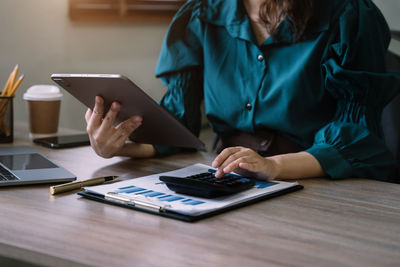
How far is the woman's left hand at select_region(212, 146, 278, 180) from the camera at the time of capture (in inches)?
37.7

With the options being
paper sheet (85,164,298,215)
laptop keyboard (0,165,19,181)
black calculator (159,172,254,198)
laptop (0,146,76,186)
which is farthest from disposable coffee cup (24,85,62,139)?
black calculator (159,172,254,198)

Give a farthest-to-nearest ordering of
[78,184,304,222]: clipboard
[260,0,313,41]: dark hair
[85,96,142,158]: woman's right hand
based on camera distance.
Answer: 1. [260,0,313,41]: dark hair
2. [85,96,142,158]: woman's right hand
3. [78,184,304,222]: clipboard

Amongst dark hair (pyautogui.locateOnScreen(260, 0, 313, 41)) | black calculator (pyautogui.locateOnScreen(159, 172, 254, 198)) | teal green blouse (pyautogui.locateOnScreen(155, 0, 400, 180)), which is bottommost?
black calculator (pyautogui.locateOnScreen(159, 172, 254, 198))

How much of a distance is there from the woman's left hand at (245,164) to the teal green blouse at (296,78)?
0.14m

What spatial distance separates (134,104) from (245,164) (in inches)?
11.1

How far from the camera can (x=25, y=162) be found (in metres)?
1.09

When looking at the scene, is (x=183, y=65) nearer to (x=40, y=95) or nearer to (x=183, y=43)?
(x=183, y=43)

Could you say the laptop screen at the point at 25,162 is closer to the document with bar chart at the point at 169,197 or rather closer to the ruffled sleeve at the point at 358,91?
the document with bar chart at the point at 169,197

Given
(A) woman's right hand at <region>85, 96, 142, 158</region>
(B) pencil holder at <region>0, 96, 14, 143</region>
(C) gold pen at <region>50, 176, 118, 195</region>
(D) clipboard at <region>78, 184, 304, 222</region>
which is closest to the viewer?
(D) clipboard at <region>78, 184, 304, 222</region>

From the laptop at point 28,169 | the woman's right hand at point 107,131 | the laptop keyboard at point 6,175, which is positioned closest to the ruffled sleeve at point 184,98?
the woman's right hand at point 107,131

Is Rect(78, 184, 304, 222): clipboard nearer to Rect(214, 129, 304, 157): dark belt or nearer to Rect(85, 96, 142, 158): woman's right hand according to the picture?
Rect(85, 96, 142, 158): woman's right hand

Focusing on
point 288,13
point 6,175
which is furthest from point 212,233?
point 288,13

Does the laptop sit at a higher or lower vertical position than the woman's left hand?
lower

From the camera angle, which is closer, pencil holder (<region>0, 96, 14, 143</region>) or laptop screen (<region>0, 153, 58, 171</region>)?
laptop screen (<region>0, 153, 58, 171</region>)
